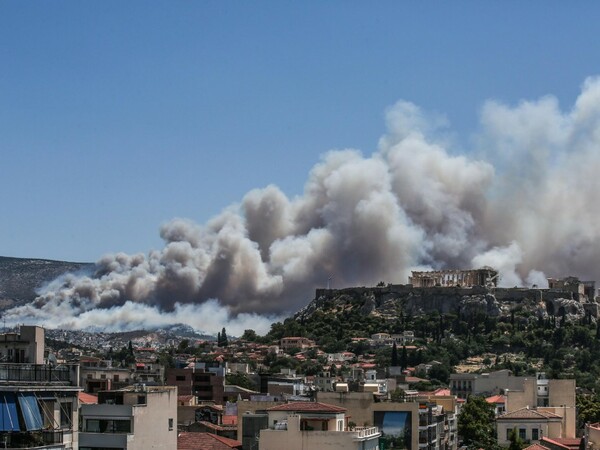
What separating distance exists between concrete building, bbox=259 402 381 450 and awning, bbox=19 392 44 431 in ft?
55.4

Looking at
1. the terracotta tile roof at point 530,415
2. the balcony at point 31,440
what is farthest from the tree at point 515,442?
the balcony at point 31,440

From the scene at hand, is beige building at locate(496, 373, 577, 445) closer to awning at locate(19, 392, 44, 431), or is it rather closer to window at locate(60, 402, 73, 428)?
window at locate(60, 402, 73, 428)

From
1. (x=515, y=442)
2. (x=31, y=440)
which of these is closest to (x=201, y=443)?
(x=31, y=440)

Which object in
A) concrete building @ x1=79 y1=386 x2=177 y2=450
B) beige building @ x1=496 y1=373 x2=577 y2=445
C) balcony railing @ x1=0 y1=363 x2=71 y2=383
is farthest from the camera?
beige building @ x1=496 y1=373 x2=577 y2=445

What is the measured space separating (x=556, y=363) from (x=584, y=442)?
12251 centimetres

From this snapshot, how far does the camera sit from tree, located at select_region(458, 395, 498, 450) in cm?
9593

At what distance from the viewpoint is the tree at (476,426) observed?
95.9 m

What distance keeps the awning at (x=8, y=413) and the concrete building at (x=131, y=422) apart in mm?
6049

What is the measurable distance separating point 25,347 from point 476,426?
64.5 meters

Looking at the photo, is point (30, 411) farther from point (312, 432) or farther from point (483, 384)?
point (483, 384)

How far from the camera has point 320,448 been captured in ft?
159

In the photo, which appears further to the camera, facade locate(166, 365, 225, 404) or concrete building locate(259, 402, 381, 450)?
facade locate(166, 365, 225, 404)

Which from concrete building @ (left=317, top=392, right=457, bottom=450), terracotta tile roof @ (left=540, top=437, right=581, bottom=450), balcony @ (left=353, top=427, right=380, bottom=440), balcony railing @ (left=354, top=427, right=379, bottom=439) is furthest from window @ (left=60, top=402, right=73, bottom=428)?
terracotta tile roof @ (left=540, top=437, right=581, bottom=450)

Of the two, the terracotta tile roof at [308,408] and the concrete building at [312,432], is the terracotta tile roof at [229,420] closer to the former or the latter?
the terracotta tile roof at [308,408]
